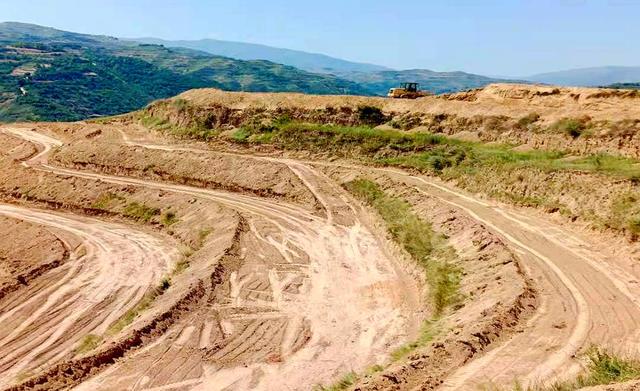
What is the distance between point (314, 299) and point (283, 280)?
2733mm

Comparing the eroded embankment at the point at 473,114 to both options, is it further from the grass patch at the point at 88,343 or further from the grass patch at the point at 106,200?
the grass patch at the point at 88,343

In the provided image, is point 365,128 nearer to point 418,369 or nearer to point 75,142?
point 75,142

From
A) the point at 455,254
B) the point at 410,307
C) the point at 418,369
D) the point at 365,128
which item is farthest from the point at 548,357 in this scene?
the point at 365,128

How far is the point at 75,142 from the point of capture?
5788 centimetres

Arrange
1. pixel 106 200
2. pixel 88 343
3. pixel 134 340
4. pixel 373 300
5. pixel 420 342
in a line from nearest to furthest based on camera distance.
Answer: pixel 420 342 → pixel 134 340 → pixel 88 343 → pixel 373 300 → pixel 106 200

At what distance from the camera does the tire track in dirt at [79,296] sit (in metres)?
22.0

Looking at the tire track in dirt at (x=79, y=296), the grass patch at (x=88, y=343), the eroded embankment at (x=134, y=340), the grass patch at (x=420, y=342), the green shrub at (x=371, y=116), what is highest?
the green shrub at (x=371, y=116)

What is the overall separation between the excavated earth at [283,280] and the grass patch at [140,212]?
0.19 m

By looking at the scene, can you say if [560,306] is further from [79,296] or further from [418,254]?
[79,296]

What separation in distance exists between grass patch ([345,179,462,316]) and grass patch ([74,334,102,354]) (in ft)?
43.7

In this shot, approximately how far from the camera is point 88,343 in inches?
876

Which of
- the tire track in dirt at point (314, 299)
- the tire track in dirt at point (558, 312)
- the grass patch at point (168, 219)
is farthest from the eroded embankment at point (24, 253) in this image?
the tire track in dirt at point (558, 312)

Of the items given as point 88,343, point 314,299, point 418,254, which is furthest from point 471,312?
point 88,343

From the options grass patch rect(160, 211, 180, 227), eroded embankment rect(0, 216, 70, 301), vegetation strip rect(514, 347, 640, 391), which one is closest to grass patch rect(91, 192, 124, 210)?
eroded embankment rect(0, 216, 70, 301)
